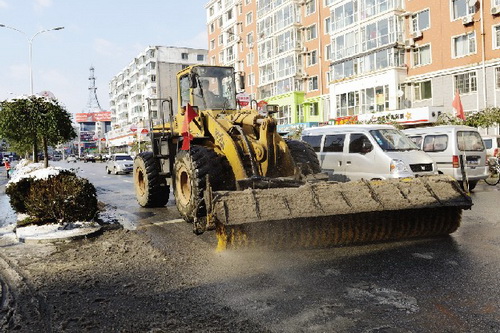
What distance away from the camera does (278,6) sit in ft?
162

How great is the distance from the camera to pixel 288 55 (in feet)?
156

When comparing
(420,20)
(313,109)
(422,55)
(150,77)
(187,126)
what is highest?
(150,77)

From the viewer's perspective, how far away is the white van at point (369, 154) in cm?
1070

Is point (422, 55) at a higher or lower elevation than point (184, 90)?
higher

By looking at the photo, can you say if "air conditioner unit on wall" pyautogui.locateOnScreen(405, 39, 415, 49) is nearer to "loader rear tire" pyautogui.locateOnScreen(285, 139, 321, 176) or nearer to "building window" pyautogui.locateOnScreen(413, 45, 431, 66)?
"building window" pyautogui.locateOnScreen(413, 45, 431, 66)

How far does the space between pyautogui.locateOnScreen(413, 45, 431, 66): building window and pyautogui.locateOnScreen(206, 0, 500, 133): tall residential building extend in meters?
0.08

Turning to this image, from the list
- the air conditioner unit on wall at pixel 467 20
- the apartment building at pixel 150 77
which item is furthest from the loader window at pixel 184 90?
the apartment building at pixel 150 77

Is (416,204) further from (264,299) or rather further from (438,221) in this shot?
(264,299)

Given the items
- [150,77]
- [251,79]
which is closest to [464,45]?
[251,79]

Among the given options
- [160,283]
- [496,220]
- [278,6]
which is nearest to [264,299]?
[160,283]

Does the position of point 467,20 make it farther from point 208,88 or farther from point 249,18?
point 249,18

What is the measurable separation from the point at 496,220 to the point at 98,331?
24.5 ft

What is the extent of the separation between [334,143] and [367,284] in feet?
26.0

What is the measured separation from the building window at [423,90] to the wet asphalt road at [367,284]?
27.7m
